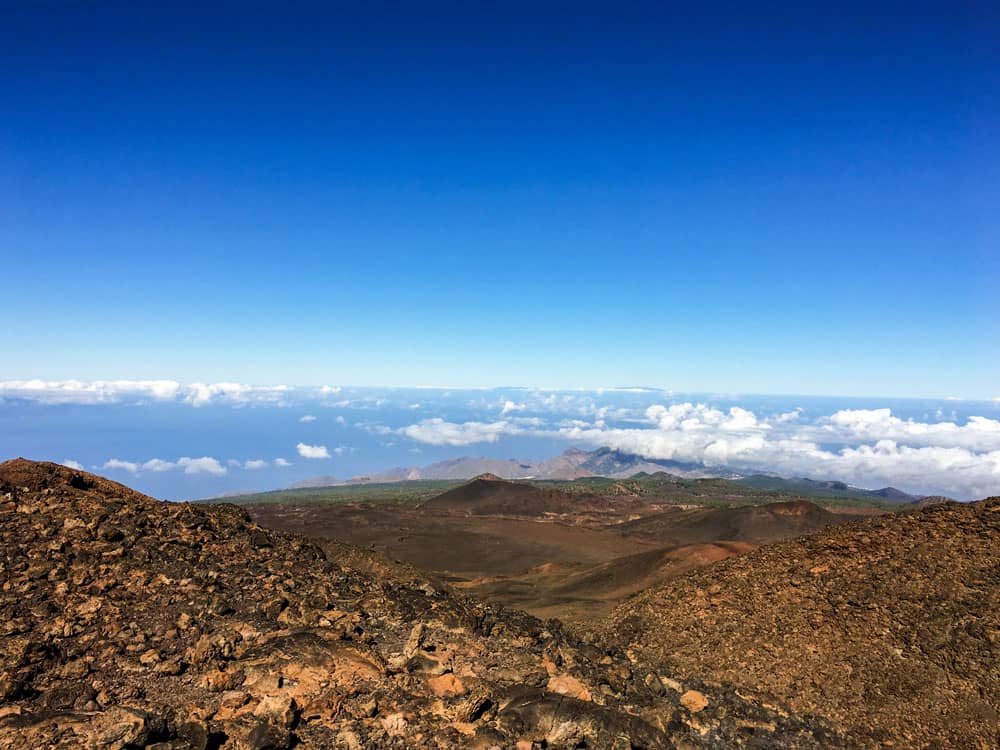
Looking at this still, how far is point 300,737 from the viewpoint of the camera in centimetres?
747

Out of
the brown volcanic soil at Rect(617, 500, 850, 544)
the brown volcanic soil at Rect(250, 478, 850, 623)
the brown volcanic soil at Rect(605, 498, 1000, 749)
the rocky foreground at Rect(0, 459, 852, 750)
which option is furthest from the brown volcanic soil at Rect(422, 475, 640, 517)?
the rocky foreground at Rect(0, 459, 852, 750)

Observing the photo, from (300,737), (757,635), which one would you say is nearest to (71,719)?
(300,737)

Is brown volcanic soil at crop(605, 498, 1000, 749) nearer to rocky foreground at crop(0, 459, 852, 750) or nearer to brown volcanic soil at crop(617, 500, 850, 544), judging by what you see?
rocky foreground at crop(0, 459, 852, 750)

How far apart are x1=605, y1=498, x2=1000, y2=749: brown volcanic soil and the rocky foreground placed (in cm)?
134

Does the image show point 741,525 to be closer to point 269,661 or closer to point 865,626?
point 865,626

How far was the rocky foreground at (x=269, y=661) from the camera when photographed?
7.62 metres

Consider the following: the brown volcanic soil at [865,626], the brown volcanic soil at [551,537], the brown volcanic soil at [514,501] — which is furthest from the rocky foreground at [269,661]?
the brown volcanic soil at [514,501]

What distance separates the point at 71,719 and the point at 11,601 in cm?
419

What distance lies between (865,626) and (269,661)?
49.1ft

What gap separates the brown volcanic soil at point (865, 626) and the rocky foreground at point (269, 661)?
1.34 metres

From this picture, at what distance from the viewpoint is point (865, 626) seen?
14.1 metres

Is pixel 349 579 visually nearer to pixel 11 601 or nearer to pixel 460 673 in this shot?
pixel 460 673

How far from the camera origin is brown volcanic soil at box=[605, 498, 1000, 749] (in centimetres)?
1168

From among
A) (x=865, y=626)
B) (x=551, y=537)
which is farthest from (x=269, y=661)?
(x=551, y=537)
